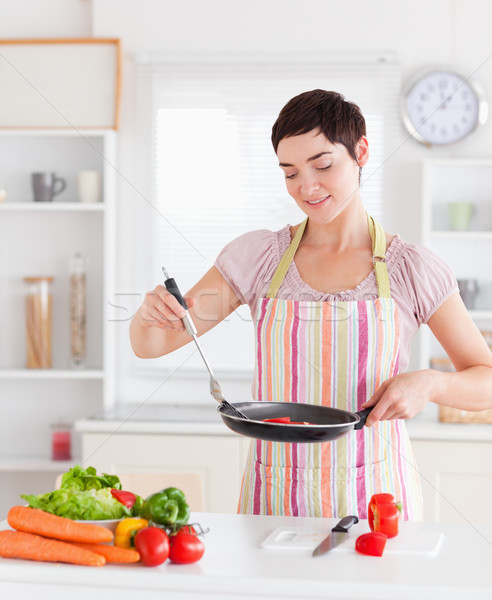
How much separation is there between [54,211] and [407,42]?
138cm

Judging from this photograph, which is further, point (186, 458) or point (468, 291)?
point (468, 291)

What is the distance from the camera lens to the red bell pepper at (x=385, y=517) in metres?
1.09

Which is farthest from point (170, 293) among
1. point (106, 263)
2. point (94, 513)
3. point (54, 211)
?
point (54, 211)

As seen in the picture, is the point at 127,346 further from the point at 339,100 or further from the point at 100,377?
the point at 339,100

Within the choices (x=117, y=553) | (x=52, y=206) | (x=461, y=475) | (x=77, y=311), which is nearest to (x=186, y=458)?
(x=77, y=311)

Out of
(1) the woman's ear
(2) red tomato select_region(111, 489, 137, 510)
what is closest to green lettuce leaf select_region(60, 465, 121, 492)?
(2) red tomato select_region(111, 489, 137, 510)

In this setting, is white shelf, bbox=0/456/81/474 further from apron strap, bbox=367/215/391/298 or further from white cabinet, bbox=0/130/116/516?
apron strap, bbox=367/215/391/298

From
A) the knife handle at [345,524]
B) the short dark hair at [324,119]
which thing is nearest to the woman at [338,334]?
the short dark hair at [324,119]

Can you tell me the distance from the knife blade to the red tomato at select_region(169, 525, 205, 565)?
0.53ft

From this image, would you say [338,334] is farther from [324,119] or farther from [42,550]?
[42,550]

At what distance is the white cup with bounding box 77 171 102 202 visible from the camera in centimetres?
259

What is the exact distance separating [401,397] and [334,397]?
0.17 metres

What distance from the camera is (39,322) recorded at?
8.60 feet

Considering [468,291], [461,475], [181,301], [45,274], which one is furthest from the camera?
[45,274]
